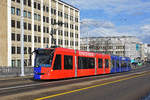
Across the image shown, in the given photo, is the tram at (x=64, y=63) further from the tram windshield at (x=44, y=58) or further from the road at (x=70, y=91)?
the road at (x=70, y=91)

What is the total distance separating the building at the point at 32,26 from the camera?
52.7 metres

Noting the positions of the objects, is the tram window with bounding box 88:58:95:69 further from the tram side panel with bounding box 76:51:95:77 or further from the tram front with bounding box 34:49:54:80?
the tram front with bounding box 34:49:54:80

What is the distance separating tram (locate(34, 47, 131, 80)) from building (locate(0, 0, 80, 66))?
15047 millimetres

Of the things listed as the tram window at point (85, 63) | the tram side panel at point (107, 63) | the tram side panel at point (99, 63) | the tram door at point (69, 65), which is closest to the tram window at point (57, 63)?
the tram door at point (69, 65)

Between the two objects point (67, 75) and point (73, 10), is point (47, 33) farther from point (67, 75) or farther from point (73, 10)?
point (67, 75)

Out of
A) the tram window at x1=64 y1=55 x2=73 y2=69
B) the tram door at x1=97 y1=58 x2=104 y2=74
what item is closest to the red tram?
the tram window at x1=64 y1=55 x2=73 y2=69

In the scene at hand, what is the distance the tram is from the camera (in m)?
18.4

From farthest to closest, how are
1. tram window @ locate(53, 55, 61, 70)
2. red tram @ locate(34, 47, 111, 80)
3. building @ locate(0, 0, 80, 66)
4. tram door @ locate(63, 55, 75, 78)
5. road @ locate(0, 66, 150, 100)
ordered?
building @ locate(0, 0, 80, 66) < tram door @ locate(63, 55, 75, 78) < tram window @ locate(53, 55, 61, 70) < red tram @ locate(34, 47, 111, 80) < road @ locate(0, 66, 150, 100)

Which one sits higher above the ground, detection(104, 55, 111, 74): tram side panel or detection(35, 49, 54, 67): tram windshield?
detection(35, 49, 54, 67): tram windshield

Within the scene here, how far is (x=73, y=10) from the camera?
263 ft

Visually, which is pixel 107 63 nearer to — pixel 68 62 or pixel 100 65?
pixel 100 65

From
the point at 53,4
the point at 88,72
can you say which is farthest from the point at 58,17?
the point at 88,72

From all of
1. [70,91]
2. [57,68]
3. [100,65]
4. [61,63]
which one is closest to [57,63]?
[57,68]

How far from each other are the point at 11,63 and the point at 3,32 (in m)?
7.23
